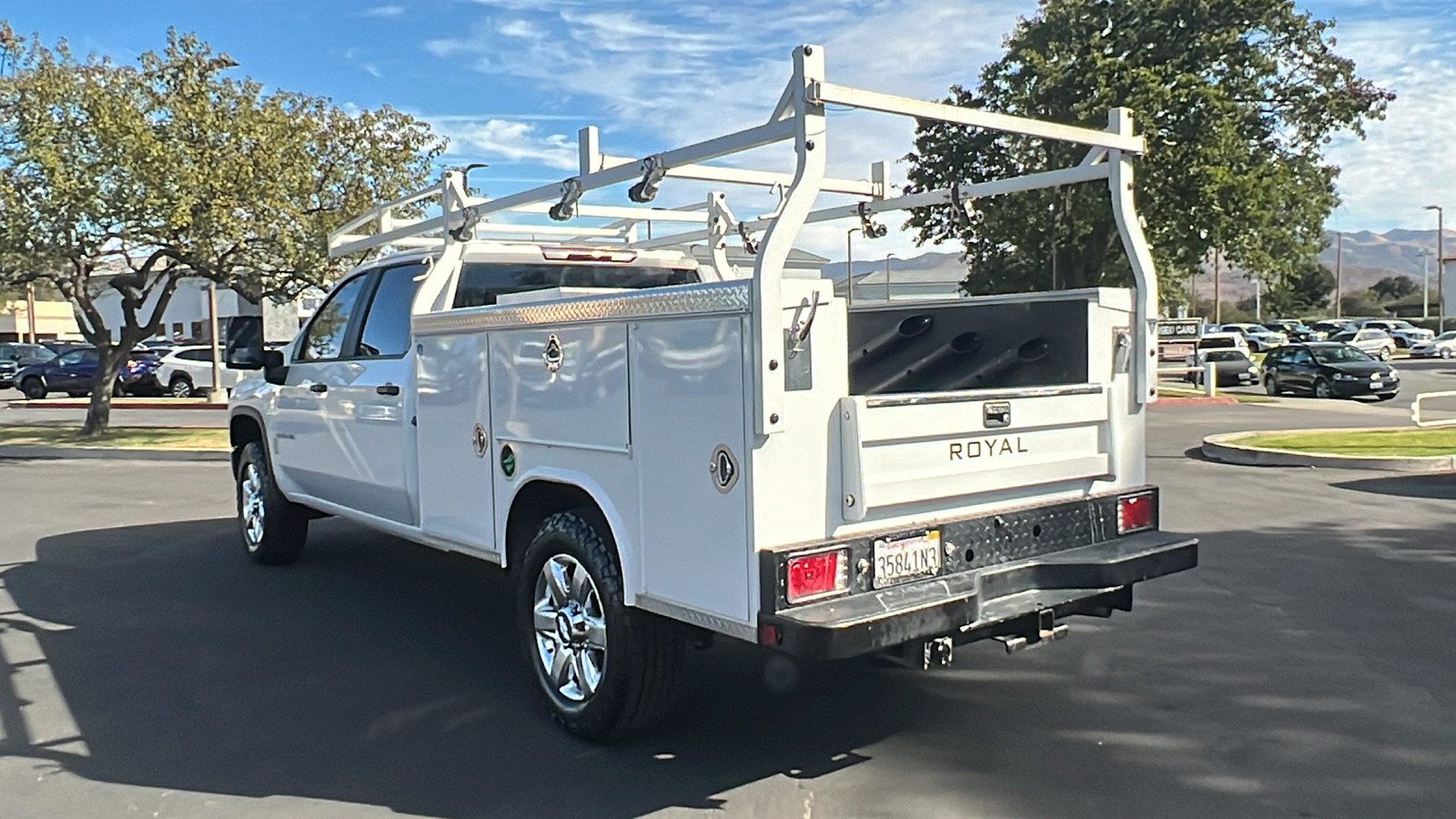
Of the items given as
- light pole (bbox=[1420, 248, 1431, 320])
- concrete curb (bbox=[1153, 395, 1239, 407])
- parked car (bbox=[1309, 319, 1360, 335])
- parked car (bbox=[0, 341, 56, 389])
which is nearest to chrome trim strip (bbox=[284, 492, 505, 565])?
concrete curb (bbox=[1153, 395, 1239, 407])

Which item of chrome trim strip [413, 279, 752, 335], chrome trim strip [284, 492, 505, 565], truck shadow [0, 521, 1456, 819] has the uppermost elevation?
chrome trim strip [413, 279, 752, 335]

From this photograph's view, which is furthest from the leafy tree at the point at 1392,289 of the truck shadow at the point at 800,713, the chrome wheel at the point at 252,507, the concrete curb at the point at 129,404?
the chrome wheel at the point at 252,507

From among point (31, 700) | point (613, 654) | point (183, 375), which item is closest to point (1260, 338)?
point (183, 375)

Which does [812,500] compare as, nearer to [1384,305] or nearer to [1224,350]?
[1224,350]

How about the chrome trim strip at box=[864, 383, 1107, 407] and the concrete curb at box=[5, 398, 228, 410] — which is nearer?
the chrome trim strip at box=[864, 383, 1107, 407]

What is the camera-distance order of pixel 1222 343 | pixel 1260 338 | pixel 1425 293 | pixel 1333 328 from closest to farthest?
pixel 1222 343 → pixel 1260 338 → pixel 1333 328 → pixel 1425 293

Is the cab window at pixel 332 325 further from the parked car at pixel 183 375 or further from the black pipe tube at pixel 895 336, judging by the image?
the parked car at pixel 183 375

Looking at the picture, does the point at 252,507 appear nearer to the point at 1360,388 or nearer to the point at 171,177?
the point at 171,177

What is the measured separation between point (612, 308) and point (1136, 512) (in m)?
2.42

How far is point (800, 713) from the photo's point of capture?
4.95 m

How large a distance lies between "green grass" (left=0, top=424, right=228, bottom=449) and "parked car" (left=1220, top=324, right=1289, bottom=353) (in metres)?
45.4

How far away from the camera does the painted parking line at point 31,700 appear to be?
4801 mm

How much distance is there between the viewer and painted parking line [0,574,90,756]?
4.80m

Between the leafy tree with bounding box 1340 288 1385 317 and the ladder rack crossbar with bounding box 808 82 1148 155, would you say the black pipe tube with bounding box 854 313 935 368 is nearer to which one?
the ladder rack crossbar with bounding box 808 82 1148 155
